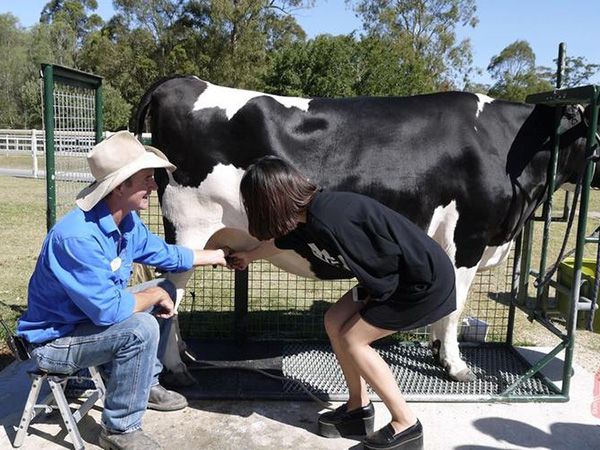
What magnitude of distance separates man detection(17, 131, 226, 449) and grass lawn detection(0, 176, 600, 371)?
3.95ft

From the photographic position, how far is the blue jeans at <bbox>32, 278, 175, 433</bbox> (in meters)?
2.73

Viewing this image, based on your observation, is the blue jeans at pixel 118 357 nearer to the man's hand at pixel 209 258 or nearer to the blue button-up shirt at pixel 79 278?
the blue button-up shirt at pixel 79 278

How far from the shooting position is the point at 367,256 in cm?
268

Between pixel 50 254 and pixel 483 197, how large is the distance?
253 cm

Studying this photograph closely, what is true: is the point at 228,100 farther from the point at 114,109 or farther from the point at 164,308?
the point at 114,109

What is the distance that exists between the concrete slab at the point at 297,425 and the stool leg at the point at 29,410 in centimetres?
7


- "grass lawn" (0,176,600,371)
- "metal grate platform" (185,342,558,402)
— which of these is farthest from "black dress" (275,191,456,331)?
"grass lawn" (0,176,600,371)

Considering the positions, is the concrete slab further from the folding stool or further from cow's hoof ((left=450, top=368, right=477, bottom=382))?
cow's hoof ((left=450, top=368, right=477, bottom=382))

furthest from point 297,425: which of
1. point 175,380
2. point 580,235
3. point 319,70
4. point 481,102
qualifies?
point 319,70

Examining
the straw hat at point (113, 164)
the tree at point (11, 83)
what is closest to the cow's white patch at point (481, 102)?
the straw hat at point (113, 164)

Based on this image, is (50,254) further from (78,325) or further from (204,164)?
(204,164)

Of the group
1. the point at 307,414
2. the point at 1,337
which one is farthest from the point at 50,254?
the point at 1,337

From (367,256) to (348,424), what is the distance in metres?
1.07

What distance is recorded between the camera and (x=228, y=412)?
11.4 ft
